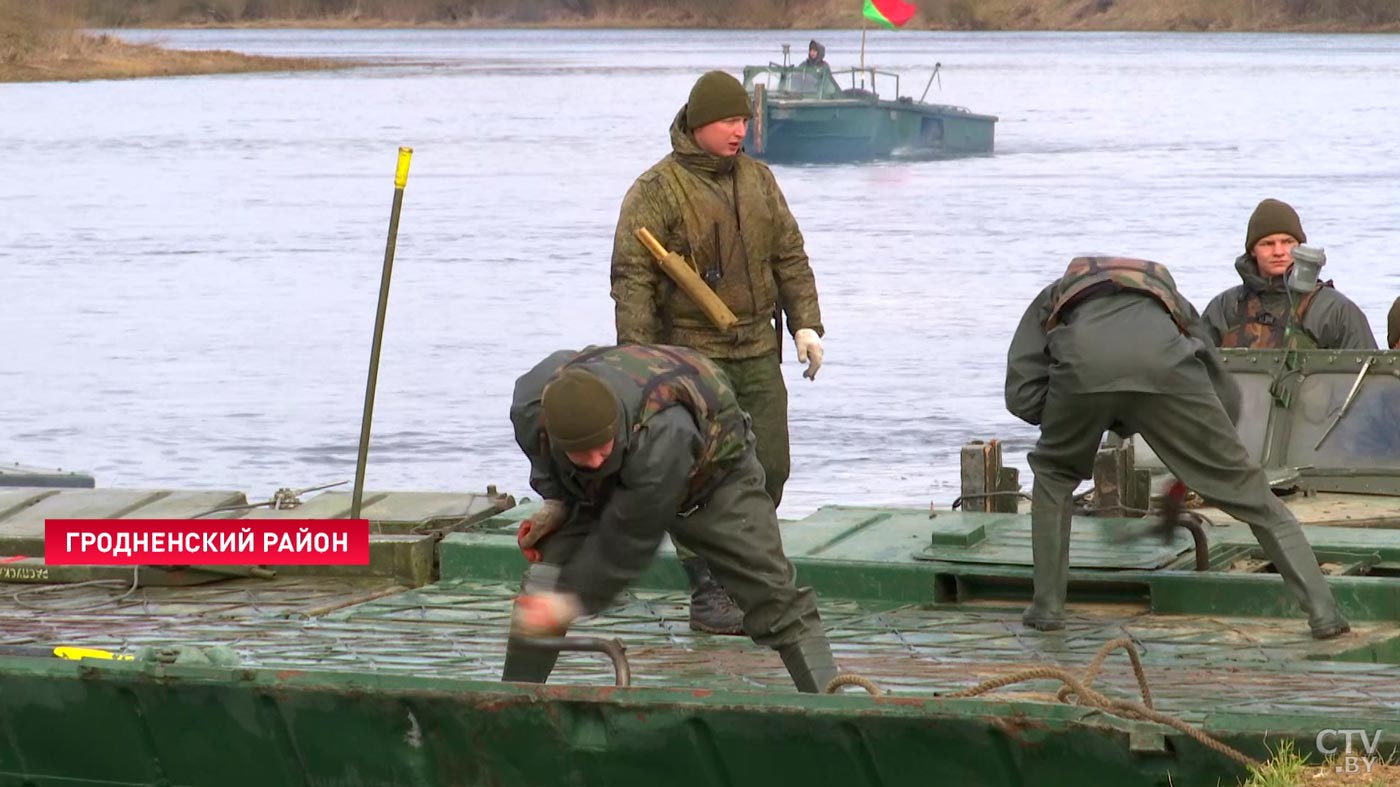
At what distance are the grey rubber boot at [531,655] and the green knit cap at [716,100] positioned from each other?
5.64 feet

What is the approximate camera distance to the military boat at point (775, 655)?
5.95 m

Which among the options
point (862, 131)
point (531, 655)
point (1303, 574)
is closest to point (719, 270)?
point (531, 655)

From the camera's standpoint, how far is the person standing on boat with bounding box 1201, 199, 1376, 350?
376 inches

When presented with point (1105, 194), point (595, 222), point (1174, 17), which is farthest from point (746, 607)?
point (1174, 17)

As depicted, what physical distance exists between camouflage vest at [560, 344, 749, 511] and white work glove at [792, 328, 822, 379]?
1272mm

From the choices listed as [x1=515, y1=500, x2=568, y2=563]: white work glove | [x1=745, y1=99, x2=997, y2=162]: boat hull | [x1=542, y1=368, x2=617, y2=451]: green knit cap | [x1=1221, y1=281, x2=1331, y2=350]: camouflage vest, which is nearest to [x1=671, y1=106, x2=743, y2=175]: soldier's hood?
[x1=515, y1=500, x2=568, y2=563]: white work glove

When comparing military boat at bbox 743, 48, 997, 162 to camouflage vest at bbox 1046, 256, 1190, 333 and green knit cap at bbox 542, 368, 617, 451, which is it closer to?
camouflage vest at bbox 1046, 256, 1190, 333

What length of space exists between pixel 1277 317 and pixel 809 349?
289 cm

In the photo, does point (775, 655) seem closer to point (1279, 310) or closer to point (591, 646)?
point (591, 646)

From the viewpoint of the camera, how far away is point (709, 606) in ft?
25.3

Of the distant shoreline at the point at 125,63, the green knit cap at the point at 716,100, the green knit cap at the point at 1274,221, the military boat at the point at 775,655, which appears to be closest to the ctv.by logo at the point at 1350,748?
the military boat at the point at 775,655

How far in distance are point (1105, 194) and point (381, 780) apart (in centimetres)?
2789

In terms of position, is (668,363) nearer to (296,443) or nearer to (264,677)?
(264,677)

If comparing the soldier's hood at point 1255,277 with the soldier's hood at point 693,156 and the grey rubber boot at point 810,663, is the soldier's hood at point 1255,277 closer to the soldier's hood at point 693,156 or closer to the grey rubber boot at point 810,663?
the soldier's hood at point 693,156
